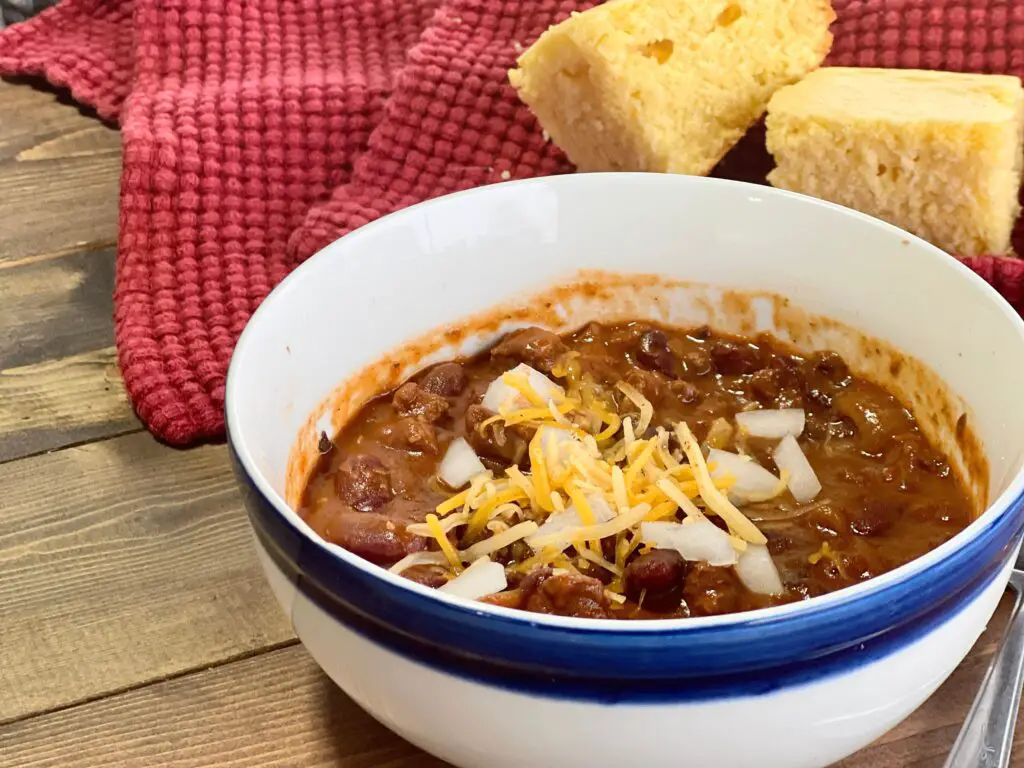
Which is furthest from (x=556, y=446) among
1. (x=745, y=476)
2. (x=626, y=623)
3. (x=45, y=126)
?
(x=45, y=126)

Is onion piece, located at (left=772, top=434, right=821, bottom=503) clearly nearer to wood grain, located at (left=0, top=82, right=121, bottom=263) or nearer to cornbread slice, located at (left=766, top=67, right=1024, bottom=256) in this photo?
cornbread slice, located at (left=766, top=67, right=1024, bottom=256)

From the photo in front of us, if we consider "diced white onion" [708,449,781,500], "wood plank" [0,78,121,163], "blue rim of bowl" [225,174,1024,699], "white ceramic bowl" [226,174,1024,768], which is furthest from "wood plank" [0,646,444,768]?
"wood plank" [0,78,121,163]

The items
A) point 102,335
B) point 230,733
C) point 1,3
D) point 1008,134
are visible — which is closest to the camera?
point 230,733

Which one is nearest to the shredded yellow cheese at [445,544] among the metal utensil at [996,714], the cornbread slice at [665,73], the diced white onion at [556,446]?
the diced white onion at [556,446]

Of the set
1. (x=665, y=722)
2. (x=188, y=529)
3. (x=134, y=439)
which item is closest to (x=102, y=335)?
(x=134, y=439)

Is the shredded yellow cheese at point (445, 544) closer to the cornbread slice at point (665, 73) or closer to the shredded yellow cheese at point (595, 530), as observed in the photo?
the shredded yellow cheese at point (595, 530)

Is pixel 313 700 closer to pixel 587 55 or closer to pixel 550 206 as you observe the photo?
pixel 550 206

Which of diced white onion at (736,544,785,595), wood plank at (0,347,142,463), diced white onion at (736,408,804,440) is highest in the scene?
diced white onion at (736,544,785,595)
